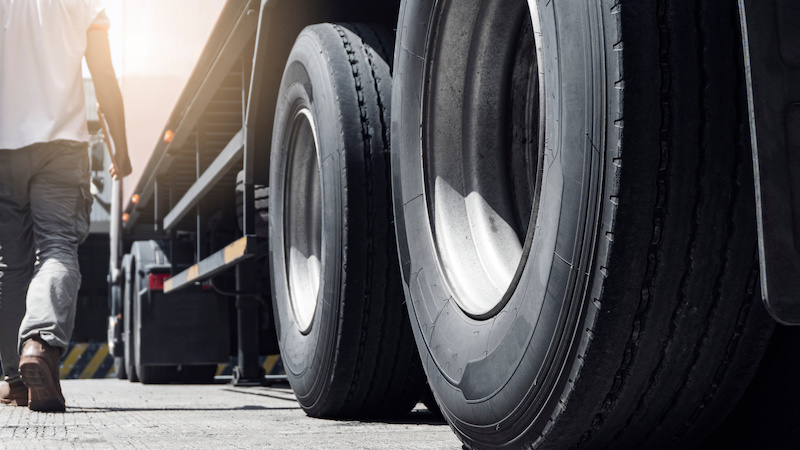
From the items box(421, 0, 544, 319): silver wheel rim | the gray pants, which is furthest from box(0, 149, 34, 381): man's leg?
box(421, 0, 544, 319): silver wheel rim

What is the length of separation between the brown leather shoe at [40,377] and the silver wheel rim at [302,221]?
823mm

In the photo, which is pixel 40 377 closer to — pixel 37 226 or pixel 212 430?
pixel 37 226

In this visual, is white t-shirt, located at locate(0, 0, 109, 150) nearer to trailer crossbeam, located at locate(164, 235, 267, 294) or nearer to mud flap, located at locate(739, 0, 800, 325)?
trailer crossbeam, located at locate(164, 235, 267, 294)

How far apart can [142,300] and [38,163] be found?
309 cm

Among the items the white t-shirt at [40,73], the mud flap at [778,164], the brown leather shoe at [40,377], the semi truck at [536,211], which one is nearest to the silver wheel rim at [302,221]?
the semi truck at [536,211]

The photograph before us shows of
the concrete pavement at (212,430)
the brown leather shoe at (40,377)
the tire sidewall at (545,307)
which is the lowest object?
the concrete pavement at (212,430)

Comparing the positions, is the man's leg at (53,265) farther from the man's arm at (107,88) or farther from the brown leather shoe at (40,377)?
the man's arm at (107,88)

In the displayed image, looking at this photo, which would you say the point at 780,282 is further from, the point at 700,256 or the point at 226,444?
the point at 226,444

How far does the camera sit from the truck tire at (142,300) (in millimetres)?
6382

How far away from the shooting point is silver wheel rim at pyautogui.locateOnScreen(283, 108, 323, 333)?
9.00ft

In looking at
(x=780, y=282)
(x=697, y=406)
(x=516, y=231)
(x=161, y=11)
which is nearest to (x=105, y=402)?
(x=161, y=11)

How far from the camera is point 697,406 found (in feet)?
4.32

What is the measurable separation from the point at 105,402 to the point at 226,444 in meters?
2.01

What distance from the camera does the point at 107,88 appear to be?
140 inches
